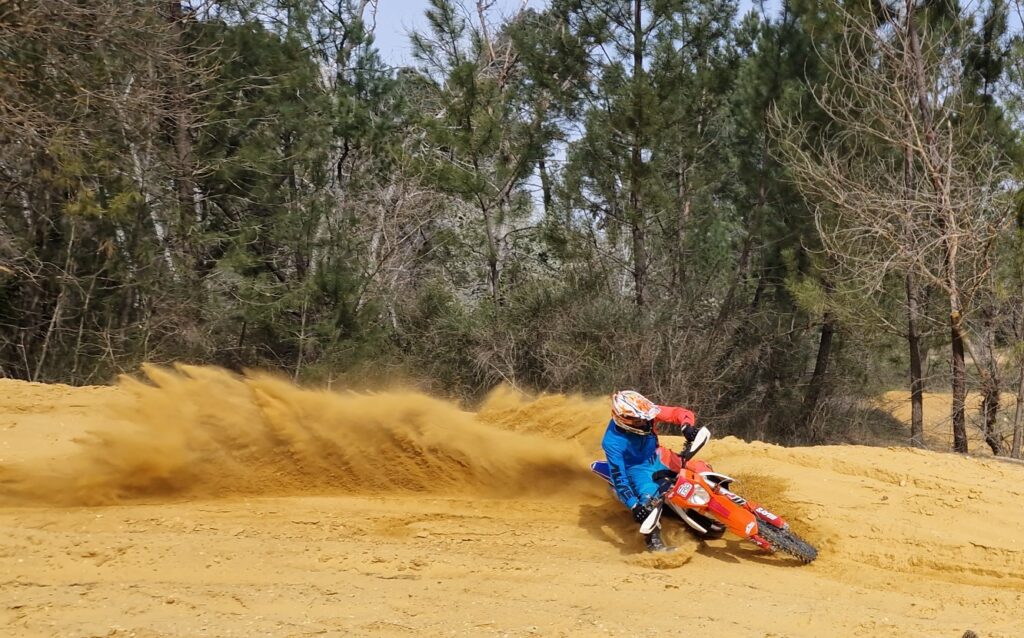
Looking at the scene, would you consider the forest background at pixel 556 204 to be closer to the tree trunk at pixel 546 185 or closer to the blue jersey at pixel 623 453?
the tree trunk at pixel 546 185

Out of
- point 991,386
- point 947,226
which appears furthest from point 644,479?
point 991,386

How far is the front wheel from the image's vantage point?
6918 mm

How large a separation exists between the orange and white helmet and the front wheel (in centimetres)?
135

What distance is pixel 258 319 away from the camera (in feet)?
58.3

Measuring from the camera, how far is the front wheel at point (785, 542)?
692 centimetres

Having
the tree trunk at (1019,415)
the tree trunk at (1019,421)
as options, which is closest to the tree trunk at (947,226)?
the tree trunk at (1019,415)

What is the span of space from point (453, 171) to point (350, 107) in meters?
3.02

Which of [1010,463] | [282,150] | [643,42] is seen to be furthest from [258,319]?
[1010,463]

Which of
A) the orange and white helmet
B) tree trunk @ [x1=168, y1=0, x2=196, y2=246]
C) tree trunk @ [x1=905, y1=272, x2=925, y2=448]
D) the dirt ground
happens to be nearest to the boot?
the dirt ground

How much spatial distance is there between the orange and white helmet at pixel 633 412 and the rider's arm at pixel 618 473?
0.71 feet

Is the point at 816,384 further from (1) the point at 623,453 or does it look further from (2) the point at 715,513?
(2) the point at 715,513

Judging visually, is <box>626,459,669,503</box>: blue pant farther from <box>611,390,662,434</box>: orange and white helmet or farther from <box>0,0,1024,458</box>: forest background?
<box>0,0,1024,458</box>: forest background

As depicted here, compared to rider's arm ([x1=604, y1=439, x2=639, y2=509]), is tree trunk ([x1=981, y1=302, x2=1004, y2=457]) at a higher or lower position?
higher

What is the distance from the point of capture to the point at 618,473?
7449 mm
